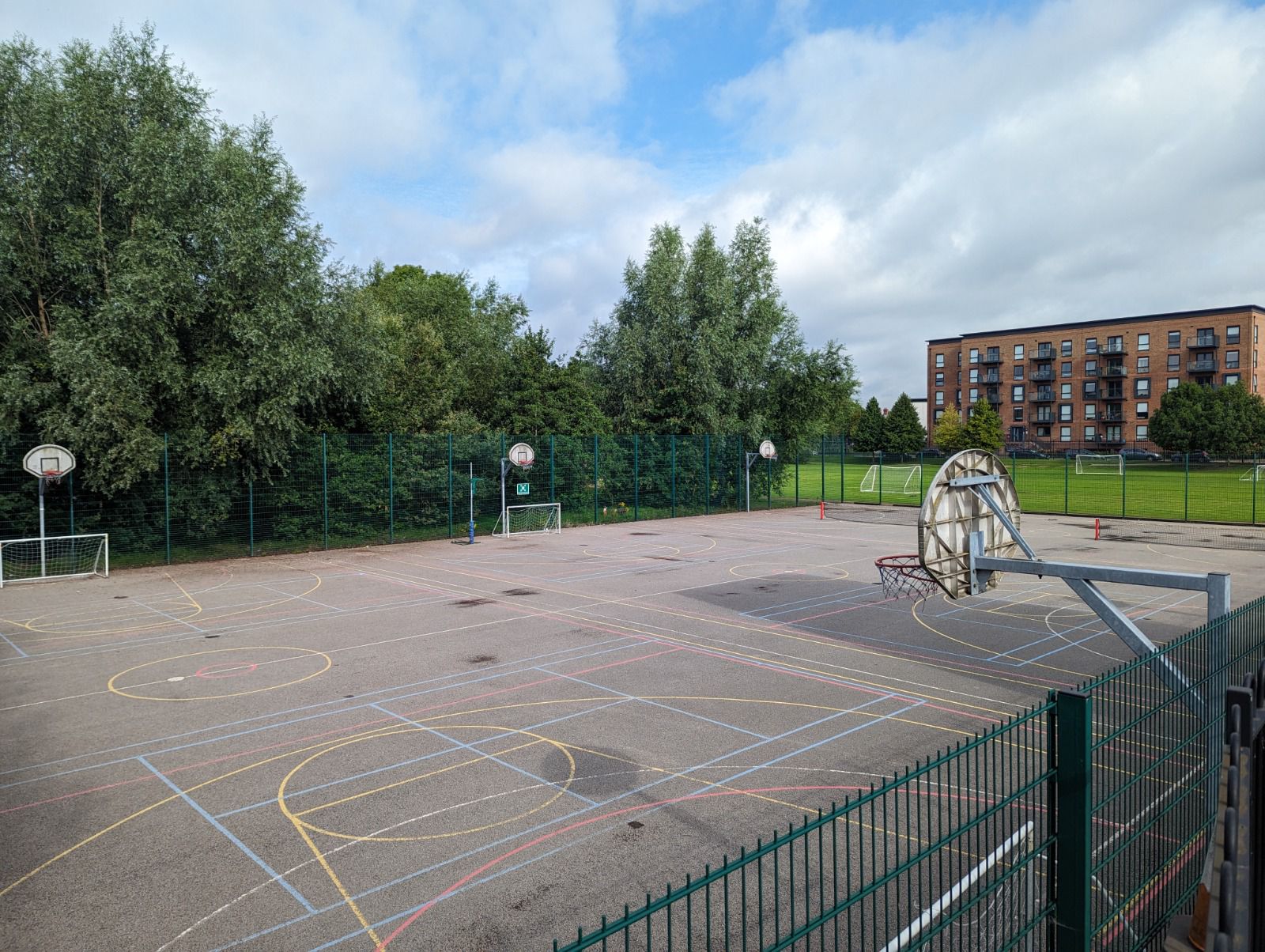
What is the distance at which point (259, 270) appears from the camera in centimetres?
2673

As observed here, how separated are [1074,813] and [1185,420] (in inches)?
3435

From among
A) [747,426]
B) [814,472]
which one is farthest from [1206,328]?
[747,426]

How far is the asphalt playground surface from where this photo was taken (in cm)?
645

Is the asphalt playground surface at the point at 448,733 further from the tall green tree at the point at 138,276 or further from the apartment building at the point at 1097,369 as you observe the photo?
the apartment building at the point at 1097,369

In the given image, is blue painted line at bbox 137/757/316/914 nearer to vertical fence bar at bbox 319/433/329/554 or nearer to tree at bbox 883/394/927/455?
vertical fence bar at bbox 319/433/329/554

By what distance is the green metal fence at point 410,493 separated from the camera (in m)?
25.2

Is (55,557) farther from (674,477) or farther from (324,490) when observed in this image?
(674,477)

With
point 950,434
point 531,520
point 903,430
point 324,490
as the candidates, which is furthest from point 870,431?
point 324,490

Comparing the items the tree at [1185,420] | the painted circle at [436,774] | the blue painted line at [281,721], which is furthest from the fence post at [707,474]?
the tree at [1185,420]

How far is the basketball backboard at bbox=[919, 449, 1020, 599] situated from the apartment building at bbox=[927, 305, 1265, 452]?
88.5 meters

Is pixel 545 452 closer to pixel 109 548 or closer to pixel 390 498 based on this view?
pixel 390 498

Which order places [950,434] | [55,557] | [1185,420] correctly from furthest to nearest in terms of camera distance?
[950,434]
[1185,420]
[55,557]

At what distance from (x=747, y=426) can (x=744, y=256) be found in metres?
11.3

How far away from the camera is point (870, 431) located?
107 metres
